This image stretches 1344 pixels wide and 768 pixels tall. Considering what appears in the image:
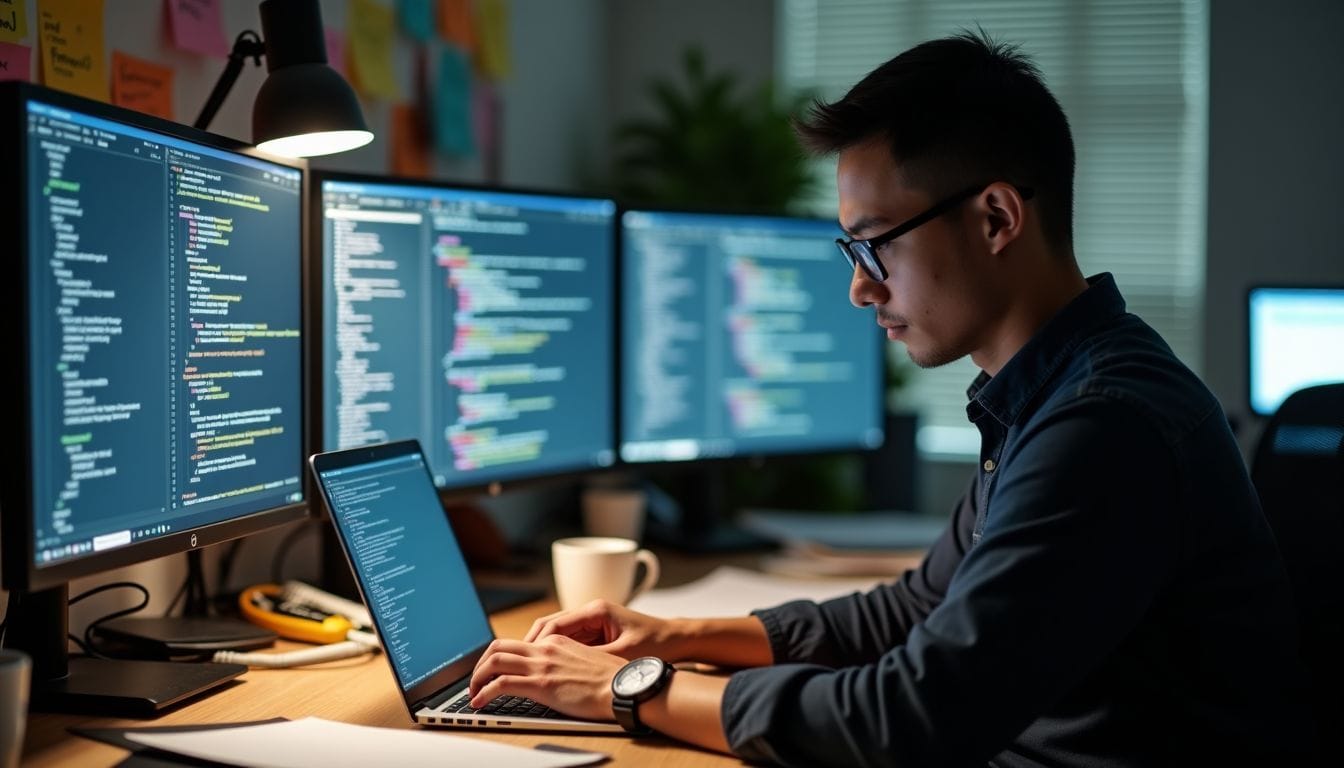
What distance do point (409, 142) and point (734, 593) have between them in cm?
85

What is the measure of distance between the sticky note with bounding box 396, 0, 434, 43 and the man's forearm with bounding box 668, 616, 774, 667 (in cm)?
106

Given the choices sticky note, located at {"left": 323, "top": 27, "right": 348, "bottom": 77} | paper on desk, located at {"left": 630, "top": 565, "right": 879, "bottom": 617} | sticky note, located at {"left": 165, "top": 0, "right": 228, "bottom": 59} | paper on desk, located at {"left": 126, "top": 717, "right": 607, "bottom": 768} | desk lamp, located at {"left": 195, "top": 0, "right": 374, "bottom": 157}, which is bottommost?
paper on desk, located at {"left": 630, "top": 565, "right": 879, "bottom": 617}

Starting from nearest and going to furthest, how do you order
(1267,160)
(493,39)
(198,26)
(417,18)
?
1. (198,26)
2. (417,18)
3. (493,39)
4. (1267,160)

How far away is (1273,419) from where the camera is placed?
128 centimetres

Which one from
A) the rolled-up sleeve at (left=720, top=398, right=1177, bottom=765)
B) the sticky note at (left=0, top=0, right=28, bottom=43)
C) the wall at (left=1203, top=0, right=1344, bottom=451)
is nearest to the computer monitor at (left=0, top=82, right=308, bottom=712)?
the sticky note at (left=0, top=0, right=28, bottom=43)

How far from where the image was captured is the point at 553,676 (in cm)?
97

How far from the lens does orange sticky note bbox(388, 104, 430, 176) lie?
1.75m

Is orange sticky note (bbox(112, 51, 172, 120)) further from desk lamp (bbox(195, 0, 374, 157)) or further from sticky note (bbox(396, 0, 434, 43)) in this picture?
sticky note (bbox(396, 0, 434, 43))

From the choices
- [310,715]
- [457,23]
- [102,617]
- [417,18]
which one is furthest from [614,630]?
[457,23]

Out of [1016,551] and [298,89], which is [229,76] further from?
[1016,551]

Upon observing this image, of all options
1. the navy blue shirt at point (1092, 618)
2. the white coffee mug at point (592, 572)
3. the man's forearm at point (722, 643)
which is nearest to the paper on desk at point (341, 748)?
the navy blue shirt at point (1092, 618)

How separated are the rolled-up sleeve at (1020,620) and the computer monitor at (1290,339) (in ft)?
5.76

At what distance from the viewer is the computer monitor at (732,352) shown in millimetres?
Result: 1754

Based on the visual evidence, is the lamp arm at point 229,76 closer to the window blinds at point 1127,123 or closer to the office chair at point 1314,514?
the office chair at point 1314,514
